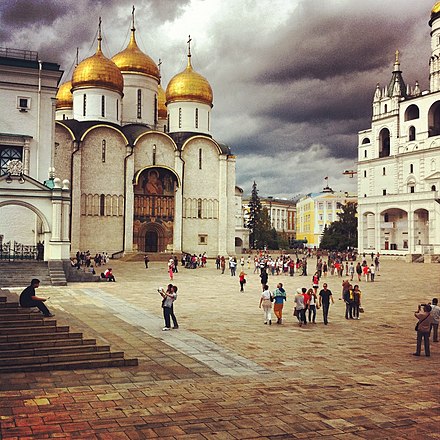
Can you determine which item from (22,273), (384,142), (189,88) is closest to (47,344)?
(22,273)

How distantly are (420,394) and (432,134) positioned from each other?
185ft

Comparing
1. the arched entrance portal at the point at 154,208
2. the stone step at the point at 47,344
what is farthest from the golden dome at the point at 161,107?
the stone step at the point at 47,344

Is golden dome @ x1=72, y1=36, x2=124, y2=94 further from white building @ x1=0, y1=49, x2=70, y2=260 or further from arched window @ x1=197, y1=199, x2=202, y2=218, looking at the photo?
white building @ x1=0, y1=49, x2=70, y2=260

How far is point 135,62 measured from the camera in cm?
5212

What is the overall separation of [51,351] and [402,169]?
5708 centimetres

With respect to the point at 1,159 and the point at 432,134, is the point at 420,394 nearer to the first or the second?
the point at 1,159

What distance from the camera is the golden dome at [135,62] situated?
171ft

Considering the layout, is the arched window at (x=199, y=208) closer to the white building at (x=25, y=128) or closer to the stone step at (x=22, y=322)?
the white building at (x=25, y=128)

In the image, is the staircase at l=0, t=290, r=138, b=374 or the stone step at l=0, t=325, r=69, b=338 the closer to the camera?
the staircase at l=0, t=290, r=138, b=374

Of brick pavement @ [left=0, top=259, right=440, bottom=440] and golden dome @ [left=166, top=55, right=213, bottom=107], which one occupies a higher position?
golden dome @ [left=166, top=55, right=213, bottom=107]

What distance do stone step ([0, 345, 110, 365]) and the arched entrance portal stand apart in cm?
3773

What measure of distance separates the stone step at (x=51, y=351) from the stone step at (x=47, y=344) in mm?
91

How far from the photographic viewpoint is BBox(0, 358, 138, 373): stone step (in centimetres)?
890

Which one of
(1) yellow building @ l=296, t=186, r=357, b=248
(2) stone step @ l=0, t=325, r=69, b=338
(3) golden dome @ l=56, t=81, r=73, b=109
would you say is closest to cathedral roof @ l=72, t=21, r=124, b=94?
(3) golden dome @ l=56, t=81, r=73, b=109
